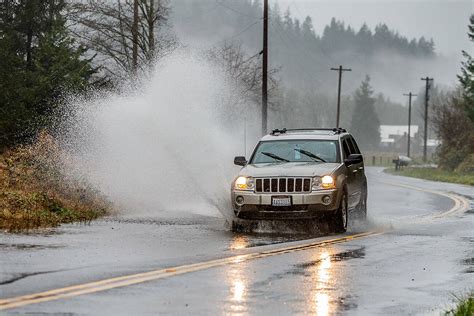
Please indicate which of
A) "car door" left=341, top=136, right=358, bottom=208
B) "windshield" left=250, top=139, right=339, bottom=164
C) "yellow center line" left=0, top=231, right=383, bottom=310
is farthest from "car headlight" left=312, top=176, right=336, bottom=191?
"yellow center line" left=0, top=231, right=383, bottom=310

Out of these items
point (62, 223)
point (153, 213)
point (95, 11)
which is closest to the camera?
point (62, 223)

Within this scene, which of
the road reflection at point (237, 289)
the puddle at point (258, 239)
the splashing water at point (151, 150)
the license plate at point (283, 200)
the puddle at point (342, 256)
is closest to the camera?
the road reflection at point (237, 289)

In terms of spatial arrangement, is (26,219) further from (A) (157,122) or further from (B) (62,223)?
(A) (157,122)

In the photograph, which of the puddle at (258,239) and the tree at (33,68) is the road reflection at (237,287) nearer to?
the puddle at (258,239)

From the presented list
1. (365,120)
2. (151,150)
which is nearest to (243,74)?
(151,150)

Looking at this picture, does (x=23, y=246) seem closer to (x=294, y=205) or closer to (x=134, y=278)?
(x=134, y=278)

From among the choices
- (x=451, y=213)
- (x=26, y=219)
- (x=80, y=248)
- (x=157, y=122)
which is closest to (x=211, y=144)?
(x=157, y=122)

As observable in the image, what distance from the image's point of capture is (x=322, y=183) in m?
16.0

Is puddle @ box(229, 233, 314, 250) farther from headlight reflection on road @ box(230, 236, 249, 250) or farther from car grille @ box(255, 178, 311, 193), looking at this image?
car grille @ box(255, 178, 311, 193)

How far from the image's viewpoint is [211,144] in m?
24.0

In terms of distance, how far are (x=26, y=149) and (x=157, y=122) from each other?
3.44 metres

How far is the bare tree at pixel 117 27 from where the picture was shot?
39938mm

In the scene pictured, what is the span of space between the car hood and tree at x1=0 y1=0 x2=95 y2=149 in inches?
406

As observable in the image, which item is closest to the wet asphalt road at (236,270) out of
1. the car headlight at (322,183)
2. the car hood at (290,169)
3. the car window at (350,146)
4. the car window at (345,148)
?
the car headlight at (322,183)
